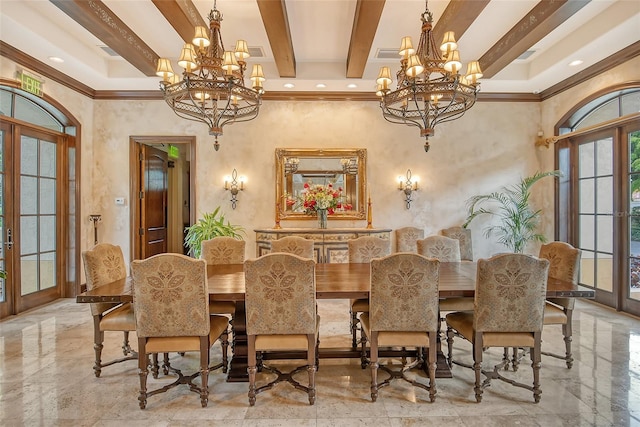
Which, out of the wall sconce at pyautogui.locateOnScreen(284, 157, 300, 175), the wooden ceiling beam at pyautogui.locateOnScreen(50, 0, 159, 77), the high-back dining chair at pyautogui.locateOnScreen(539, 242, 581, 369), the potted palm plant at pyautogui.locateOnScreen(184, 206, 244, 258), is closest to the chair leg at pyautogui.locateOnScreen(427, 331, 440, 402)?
the high-back dining chair at pyautogui.locateOnScreen(539, 242, 581, 369)

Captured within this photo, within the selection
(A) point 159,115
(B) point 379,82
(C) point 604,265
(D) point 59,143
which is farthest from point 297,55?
(C) point 604,265

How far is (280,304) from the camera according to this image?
7.58ft

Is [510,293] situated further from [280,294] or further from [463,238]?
[463,238]

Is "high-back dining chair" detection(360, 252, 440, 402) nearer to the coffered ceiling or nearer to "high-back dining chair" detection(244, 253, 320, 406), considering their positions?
"high-back dining chair" detection(244, 253, 320, 406)

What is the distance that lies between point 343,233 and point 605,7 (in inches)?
152

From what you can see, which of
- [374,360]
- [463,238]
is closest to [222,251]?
[374,360]

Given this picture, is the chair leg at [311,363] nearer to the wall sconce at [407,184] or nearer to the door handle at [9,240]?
the wall sconce at [407,184]

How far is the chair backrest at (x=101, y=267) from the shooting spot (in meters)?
2.78

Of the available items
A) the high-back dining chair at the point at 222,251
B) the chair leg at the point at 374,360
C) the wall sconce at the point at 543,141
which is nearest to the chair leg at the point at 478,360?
the chair leg at the point at 374,360

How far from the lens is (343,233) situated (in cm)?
525

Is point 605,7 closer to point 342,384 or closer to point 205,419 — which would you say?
point 342,384

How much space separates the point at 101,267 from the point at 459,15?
12.7 feet

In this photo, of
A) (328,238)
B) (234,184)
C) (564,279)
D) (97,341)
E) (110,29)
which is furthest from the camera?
(234,184)

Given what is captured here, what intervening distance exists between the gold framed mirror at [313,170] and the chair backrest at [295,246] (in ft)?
6.42
